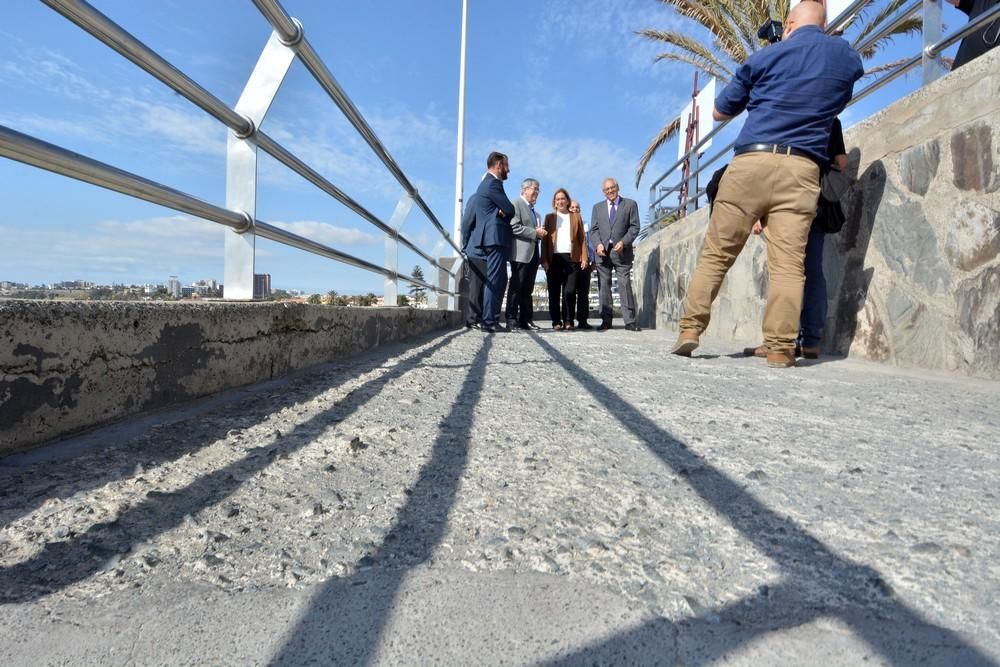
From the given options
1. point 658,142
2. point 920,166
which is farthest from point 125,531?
point 658,142

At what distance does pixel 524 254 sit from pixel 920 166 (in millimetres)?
4228

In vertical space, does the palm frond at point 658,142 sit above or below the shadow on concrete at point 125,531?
above

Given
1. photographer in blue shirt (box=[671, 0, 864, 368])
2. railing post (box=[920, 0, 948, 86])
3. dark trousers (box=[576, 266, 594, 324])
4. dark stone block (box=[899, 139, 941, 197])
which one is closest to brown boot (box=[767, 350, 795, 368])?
photographer in blue shirt (box=[671, 0, 864, 368])

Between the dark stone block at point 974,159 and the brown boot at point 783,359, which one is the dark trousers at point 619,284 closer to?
the brown boot at point 783,359

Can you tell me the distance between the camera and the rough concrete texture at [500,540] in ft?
2.41

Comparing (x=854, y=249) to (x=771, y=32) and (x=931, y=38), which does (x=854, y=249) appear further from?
(x=771, y=32)

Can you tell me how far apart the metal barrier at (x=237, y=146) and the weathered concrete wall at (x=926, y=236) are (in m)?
2.87

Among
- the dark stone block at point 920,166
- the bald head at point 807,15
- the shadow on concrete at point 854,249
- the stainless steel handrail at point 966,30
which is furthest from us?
the shadow on concrete at point 854,249

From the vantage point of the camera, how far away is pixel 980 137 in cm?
262

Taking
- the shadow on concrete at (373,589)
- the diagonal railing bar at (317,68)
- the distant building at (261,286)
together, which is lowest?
the shadow on concrete at (373,589)

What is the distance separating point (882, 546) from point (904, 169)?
2847 millimetres

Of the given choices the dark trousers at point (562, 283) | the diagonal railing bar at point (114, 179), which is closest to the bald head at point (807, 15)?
the diagonal railing bar at point (114, 179)

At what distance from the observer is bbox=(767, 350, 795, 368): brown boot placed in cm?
303

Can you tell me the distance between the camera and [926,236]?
115 inches
